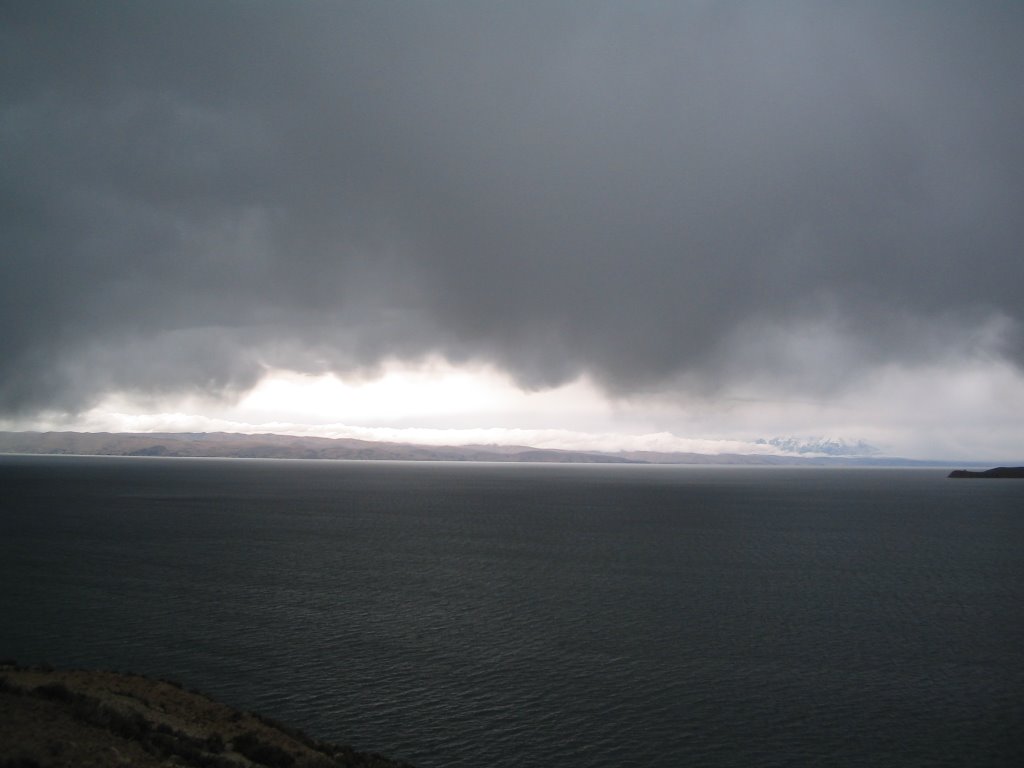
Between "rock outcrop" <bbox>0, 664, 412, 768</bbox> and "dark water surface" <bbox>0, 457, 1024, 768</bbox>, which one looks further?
"dark water surface" <bbox>0, 457, 1024, 768</bbox>

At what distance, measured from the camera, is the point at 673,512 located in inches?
6624

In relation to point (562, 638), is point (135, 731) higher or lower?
higher

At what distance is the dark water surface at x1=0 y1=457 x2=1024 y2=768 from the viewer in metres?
32.7

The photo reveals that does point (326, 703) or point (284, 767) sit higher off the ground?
point (284, 767)

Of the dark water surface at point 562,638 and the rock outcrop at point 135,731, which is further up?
the rock outcrop at point 135,731

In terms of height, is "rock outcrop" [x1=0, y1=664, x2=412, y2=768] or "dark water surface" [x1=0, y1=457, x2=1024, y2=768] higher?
"rock outcrop" [x1=0, y1=664, x2=412, y2=768]

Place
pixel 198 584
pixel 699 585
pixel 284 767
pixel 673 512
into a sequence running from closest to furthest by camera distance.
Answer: pixel 284 767 < pixel 198 584 < pixel 699 585 < pixel 673 512

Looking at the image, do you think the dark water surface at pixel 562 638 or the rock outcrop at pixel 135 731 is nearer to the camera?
the rock outcrop at pixel 135 731

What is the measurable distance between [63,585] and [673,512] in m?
134

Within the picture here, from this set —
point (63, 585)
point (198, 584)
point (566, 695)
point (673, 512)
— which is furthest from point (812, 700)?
point (673, 512)

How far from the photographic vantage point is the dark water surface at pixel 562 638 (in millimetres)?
32656

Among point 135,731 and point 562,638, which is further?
point 562,638

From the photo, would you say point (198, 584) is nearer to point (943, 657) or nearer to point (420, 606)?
point (420, 606)

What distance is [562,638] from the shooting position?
49.0m
